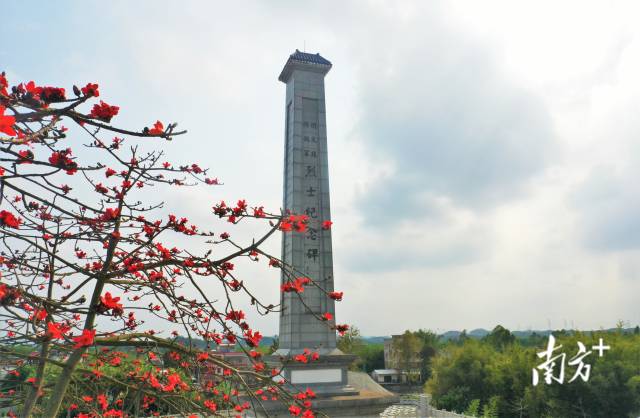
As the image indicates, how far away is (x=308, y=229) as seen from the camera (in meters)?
11.0

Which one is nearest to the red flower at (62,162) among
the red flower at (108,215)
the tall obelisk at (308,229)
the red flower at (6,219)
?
the red flower at (6,219)

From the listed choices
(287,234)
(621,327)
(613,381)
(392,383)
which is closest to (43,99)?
(287,234)

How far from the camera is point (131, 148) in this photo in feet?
9.66

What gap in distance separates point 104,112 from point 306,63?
12790mm

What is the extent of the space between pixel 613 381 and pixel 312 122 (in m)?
12.9

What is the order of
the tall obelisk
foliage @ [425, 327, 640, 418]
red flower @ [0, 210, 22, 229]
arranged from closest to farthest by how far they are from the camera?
red flower @ [0, 210, 22, 229] < the tall obelisk < foliage @ [425, 327, 640, 418]

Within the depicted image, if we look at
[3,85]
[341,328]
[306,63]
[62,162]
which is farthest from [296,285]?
[306,63]

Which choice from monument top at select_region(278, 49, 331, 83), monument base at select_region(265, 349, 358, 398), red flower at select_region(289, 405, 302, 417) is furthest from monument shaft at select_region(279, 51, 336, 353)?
red flower at select_region(289, 405, 302, 417)

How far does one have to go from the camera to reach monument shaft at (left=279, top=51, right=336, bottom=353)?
1216 cm

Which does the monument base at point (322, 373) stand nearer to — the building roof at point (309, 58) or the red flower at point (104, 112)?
the building roof at point (309, 58)

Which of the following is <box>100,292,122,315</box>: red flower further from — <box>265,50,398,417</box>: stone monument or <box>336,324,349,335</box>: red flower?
<box>265,50,398,417</box>: stone monument

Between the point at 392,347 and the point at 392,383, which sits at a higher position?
the point at 392,347

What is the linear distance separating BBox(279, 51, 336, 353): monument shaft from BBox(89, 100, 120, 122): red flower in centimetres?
990

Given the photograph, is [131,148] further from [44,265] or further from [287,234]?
[287,234]
